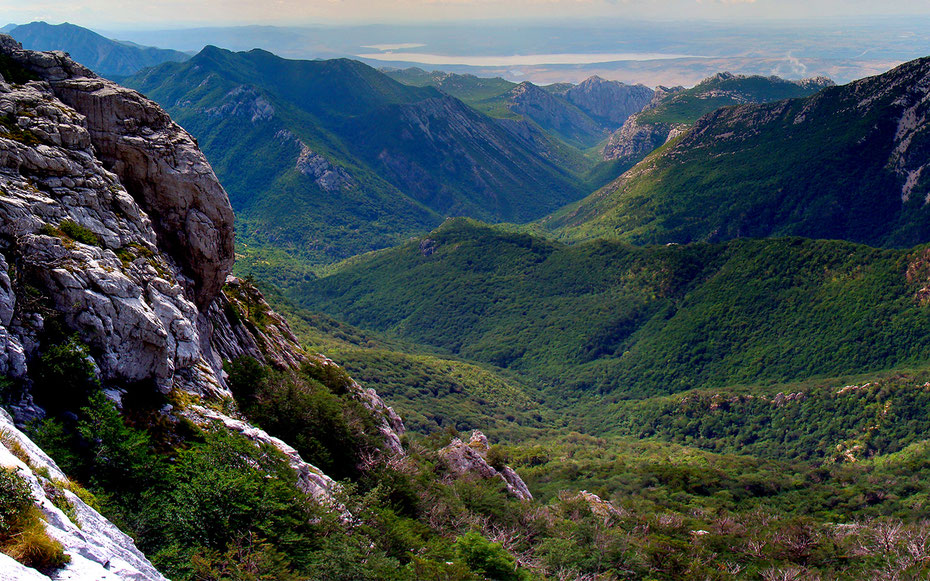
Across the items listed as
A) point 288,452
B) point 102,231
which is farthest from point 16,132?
point 288,452

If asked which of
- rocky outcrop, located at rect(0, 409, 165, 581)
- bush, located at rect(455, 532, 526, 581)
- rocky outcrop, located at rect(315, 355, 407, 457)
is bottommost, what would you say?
rocky outcrop, located at rect(315, 355, 407, 457)

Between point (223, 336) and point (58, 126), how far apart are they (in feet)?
66.1

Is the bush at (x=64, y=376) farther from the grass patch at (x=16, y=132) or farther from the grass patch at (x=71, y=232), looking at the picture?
the grass patch at (x=16, y=132)

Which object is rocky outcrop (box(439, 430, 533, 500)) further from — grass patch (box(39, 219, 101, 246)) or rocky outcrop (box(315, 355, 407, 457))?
grass patch (box(39, 219, 101, 246))

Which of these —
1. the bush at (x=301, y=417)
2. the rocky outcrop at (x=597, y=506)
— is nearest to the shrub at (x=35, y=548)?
the bush at (x=301, y=417)

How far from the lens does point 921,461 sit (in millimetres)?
114375

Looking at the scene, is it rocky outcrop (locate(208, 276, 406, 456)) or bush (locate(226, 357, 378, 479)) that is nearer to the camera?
bush (locate(226, 357, 378, 479))

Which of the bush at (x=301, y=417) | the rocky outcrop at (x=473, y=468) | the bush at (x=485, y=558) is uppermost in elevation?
the bush at (x=301, y=417)

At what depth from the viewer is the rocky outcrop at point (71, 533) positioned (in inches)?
662

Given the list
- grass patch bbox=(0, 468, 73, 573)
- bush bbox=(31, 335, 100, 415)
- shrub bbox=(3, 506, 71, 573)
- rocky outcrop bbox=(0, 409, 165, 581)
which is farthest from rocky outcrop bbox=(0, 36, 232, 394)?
shrub bbox=(3, 506, 71, 573)

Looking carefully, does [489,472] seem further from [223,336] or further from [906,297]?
[906,297]

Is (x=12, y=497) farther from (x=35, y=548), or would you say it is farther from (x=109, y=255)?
(x=109, y=255)

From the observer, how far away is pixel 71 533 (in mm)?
18141

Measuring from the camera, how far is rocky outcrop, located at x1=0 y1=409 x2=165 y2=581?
1681cm
